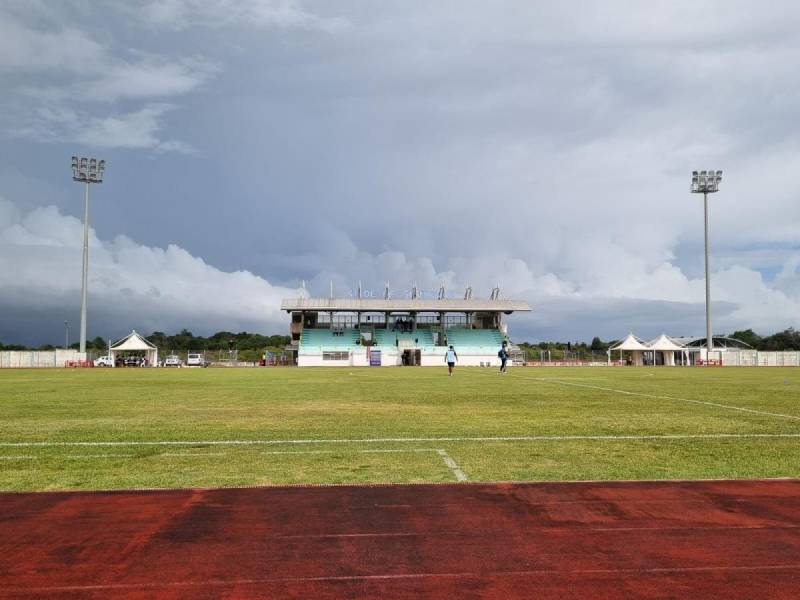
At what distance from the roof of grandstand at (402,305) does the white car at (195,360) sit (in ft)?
39.2

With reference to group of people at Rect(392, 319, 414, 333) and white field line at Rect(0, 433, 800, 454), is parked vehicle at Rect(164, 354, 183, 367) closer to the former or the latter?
group of people at Rect(392, 319, 414, 333)

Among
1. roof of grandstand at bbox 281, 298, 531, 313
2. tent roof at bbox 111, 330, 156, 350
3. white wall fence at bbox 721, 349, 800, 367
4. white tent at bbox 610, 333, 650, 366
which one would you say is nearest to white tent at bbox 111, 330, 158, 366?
tent roof at bbox 111, 330, 156, 350

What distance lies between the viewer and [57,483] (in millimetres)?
7195

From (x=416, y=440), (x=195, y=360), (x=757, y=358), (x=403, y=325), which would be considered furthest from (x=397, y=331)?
(x=416, y=440)

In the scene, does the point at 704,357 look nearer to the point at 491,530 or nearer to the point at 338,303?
the point at 338,303

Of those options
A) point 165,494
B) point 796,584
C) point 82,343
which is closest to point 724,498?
point 796,584

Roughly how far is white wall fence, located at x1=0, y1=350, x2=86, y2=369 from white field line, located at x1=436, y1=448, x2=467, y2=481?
66.6 metres

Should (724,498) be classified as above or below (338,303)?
below

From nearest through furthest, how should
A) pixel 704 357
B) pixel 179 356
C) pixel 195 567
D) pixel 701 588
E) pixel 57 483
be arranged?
pixel 701 588 → pixel 195 567 → pixel 57 483 → pixel 704 357 → pixel 179 356

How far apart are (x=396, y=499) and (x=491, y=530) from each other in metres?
1.23

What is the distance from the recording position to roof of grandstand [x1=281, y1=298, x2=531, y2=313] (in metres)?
75.4

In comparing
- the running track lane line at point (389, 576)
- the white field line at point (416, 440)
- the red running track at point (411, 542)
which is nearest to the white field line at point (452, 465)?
the red running track at point (411, 542)

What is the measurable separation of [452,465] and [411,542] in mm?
3101

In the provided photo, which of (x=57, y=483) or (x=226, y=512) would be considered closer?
(x=226, y=512)
